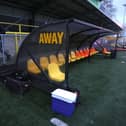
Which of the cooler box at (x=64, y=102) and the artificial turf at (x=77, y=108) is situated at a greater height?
the cooler box at (x=64, y=102)

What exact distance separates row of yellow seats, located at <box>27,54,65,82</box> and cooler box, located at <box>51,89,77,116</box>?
565mm

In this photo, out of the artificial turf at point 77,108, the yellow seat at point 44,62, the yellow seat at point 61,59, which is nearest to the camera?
the artificial turf at point 77,108

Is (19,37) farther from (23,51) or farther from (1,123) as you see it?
(1,123)

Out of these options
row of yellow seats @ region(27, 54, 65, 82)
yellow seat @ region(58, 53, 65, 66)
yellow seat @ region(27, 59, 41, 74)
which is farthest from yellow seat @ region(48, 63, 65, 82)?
yellow seat @ region(27, 59, 41, 74)

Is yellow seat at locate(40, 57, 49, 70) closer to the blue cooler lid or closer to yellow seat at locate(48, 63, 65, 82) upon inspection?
yellow seat at locate(48, 63, 65, 82)

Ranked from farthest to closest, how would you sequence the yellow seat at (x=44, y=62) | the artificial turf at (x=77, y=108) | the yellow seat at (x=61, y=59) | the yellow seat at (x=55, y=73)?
the yellow seat at (x=44, y=62), the yellow seat at (x=61, y=59), the yellow seat at (x=55, y=73), the artificial turf at (x=77, y=108)

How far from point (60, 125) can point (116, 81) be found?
299 cm

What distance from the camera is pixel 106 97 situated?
3420 mm

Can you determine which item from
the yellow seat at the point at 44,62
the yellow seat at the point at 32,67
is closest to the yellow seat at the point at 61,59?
the yellow seat at the point at 44,62

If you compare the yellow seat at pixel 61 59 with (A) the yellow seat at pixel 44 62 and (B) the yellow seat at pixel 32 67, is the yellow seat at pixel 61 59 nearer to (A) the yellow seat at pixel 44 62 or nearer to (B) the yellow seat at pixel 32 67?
(A) the yellow seat at pixel 44 62

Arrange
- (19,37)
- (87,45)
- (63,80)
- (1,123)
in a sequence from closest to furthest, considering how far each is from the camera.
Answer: (1,123), (63,80), (19,37), (87,45)

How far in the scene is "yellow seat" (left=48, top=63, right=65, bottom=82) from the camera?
3085 millimetres

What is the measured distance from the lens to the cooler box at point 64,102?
95.6 inches

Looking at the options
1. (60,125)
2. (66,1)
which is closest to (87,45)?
(66,1)
